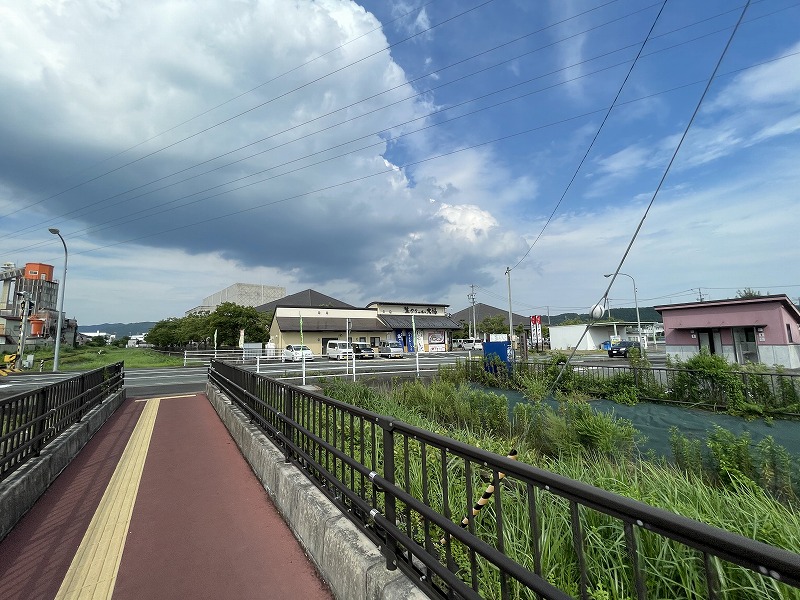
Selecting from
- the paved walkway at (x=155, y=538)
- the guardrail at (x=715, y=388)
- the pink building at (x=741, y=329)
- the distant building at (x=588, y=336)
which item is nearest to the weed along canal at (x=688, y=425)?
the guardrail at (x=715, y=388)

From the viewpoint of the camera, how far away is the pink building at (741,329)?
15953 mm

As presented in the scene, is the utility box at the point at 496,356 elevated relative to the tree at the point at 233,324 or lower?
lower

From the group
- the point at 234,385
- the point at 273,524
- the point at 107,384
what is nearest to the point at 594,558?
the point at 273,524

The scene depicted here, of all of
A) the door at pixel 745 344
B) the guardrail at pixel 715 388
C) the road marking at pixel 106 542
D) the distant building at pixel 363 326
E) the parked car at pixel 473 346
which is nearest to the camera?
the road marking at pixel 106 542

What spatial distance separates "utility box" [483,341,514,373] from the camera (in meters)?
15.8

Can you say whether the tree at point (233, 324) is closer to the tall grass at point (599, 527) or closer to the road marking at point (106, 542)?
the road marking at point (106, 542)

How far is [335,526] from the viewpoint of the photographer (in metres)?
2.75

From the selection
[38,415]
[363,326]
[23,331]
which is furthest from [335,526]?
[363,326]

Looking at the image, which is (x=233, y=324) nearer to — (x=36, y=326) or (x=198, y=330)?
(x=198, y=330)

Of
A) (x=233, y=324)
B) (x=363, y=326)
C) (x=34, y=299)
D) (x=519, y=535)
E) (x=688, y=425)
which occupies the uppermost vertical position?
(x=34, y=299)

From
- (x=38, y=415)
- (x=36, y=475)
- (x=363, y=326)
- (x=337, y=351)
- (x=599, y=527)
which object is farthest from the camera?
(x=363, y=326)

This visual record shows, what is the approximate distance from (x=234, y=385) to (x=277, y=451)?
391 cm

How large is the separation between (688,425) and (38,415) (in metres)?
12.1

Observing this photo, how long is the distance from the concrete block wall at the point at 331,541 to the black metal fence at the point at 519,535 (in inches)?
3.0
